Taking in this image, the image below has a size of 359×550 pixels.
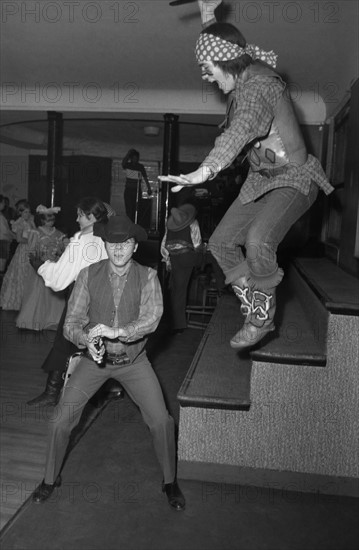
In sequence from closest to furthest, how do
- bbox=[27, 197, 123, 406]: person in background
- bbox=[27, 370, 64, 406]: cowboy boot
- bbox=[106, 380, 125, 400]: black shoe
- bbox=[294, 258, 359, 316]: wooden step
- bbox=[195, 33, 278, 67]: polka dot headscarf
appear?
bbox=[195, 33, 278, 67]: polka dot headscarf < bbox=[294, 258, 359, 316]: wooden step < bbox=[27, 197, 123, 406]: person in background < bbox=[27, 370, 64, 406]: cowboy boot < bbox=[106, 380, 125, 400]: black shoe

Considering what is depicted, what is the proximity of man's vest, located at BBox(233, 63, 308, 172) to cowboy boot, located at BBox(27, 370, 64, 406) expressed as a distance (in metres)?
2.43

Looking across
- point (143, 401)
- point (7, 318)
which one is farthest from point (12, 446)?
point (7, 318)

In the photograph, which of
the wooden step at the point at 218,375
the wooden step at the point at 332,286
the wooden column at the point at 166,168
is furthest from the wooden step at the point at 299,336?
the wooden column at the point at 166,168

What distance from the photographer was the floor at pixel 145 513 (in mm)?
2637

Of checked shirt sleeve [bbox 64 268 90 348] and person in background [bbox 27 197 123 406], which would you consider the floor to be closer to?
person in background [bbox 27 197 123 406]

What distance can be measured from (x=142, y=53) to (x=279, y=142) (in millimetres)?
4062

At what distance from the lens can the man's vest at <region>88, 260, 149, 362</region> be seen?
2936 millimetres

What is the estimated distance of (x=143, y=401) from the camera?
9.42 ft

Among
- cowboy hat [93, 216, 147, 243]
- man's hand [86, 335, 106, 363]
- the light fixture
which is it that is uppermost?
the light fixture

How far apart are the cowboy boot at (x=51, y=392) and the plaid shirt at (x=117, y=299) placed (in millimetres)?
1580

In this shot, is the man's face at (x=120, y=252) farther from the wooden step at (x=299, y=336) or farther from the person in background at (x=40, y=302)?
the person in background at (x=40, y=302)

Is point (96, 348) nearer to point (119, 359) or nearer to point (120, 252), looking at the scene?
point (119, 359)

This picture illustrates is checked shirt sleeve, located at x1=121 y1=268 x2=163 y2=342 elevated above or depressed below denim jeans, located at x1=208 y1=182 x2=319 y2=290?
below

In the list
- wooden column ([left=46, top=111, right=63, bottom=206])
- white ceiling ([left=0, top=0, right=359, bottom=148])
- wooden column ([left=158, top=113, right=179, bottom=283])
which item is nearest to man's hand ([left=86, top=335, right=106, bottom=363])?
white ceiling ([left=0, top=0, right=359, bottom=148])
